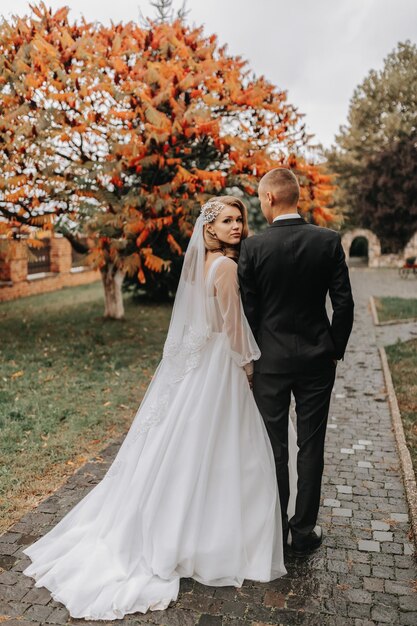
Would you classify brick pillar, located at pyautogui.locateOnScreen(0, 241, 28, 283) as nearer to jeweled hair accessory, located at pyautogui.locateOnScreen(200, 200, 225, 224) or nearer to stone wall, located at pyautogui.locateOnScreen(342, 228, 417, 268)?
jeweled hair accessory, located at pyautogui.locateOnScreen(200, 200, 225, 224)

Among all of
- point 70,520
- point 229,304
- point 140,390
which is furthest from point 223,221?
point 140,390

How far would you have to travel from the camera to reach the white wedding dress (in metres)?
3.36

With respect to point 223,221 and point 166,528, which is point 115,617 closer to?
point 166,528

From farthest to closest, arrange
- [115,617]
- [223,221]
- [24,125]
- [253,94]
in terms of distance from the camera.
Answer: [253,94] → [24,125] → [223,221] → [115,617]

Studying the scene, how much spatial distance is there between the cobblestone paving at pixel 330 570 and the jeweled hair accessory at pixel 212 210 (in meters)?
2.31

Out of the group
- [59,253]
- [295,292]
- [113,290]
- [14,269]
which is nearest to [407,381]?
[295,292]

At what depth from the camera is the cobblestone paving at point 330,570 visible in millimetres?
3092

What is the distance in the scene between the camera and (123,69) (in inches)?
356

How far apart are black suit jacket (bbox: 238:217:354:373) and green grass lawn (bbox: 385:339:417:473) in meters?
2.35

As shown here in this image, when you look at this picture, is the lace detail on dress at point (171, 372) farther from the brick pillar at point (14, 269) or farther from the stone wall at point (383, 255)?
the stone wall at point (383, 255)

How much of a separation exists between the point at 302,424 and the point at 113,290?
10.6 m

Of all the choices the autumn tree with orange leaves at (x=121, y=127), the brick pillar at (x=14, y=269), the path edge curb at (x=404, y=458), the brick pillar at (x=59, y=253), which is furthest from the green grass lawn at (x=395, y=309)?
the brick pillar at (x=59, y=253)

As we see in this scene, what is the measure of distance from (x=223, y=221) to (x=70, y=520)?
230cm

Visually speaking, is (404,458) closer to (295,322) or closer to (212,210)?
(295,322)
